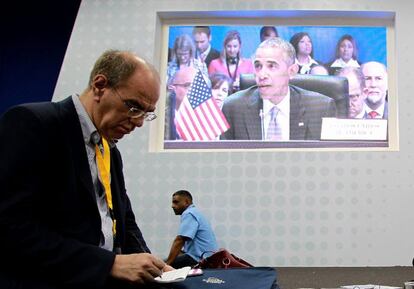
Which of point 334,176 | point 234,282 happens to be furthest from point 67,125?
point 334,176

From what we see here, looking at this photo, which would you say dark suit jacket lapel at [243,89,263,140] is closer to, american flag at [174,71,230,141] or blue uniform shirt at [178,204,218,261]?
american flag at [174,71,230,141]

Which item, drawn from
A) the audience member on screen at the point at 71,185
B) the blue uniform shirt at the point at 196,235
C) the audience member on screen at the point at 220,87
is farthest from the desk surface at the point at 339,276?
the audience member on screen at the point at 71,185

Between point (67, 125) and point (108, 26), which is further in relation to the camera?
point (108, 26)

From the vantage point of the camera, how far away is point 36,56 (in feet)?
18.7

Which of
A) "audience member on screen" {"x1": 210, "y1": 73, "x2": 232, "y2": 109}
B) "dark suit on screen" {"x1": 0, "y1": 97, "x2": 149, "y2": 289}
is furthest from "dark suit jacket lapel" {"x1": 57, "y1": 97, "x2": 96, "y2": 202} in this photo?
"audience member on screen" {"x1": 210, "y1": 73, "x2": 232, "y2": 109}

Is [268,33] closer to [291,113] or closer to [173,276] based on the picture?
[291,113]

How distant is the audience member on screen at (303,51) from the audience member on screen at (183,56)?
1.09 metres

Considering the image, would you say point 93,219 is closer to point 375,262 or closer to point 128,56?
point 128,56

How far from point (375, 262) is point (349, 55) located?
90.7 inches

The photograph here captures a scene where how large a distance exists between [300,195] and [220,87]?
153 cm

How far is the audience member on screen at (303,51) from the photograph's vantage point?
17.8 ft

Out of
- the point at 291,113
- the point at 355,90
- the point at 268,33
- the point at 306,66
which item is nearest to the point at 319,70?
the point at 306,66

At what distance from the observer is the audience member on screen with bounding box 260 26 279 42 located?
5566mm

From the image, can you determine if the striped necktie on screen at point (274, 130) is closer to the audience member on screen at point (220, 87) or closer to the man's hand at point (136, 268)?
the audience member on screen at point (220, 87)
